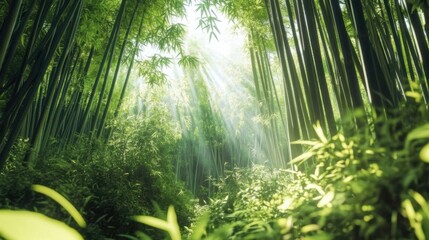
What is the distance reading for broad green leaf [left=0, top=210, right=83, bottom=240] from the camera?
0.33 metres

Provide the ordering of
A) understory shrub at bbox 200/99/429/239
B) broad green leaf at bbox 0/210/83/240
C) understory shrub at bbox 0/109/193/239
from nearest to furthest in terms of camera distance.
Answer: broad green leaf at bbox 0/210/83/240, understory shrub at bbox 200/99/429/239, understory shrub at bbox 0/109/193/239

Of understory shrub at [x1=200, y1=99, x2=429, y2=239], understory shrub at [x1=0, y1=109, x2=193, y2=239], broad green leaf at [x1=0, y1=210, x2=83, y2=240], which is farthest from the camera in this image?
understory shrub at [x1=0, y1=109, x2=193, y2=239]

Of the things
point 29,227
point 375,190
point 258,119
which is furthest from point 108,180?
point 258,119

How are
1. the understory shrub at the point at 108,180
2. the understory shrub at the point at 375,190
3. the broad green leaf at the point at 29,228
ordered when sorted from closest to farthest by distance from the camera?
the broad green leaf at the point at 29,228, the understory shrub at the point at 375,190, the understory shrub at the point at 108,180

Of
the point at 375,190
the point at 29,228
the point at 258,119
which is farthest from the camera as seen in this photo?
the point at 258,119

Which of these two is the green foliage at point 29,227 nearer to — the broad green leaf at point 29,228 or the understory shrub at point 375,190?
the broad green leaf at point 29,228

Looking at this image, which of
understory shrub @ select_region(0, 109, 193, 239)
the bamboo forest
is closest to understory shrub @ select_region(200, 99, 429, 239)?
the bamboo forest

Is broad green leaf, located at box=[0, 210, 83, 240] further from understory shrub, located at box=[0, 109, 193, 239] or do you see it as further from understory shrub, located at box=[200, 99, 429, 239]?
understory shrub, located at box=[0, 109, 193, 239]

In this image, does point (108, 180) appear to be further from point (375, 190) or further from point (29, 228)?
point (29, 228)

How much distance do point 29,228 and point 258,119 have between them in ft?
18.2

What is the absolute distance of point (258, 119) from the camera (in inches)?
228

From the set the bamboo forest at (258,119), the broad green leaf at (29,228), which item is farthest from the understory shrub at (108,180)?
the broad green leaf at (29,228)

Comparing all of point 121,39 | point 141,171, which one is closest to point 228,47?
point 121,39

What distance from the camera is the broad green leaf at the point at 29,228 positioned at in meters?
0.33
